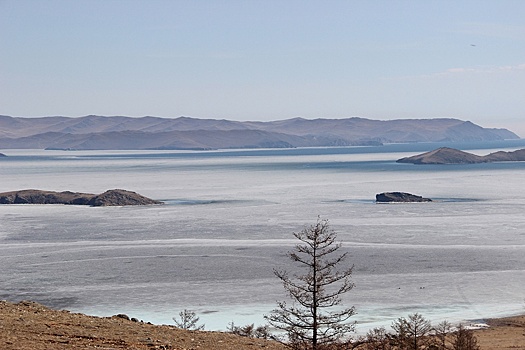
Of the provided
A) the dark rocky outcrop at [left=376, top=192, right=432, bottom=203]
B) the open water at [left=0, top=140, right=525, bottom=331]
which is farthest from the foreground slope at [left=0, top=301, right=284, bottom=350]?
the dark rocky outcrop at [left=376, top=192, right=432, bottom=203]

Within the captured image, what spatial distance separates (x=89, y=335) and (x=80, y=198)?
5100 cm

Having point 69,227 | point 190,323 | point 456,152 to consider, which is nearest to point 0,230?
point 69,227

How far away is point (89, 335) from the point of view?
34.4 feet

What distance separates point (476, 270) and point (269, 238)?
11550 mm

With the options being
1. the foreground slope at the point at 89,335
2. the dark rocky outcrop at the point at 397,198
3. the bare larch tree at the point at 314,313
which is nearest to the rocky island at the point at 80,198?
the dark rocky outcrop at the point at 397,198

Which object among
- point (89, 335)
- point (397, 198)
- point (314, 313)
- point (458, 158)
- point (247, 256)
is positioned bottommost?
point (247, 256)

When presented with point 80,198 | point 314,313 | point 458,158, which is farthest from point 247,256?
point 458,158

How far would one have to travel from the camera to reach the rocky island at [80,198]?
5784cm

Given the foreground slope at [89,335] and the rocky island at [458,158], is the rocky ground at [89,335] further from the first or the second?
the rocky island at [458,158]

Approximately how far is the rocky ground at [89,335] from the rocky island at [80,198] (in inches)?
1790

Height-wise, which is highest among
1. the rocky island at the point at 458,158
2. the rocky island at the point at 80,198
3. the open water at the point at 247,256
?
the rocky island at the point at 458,158

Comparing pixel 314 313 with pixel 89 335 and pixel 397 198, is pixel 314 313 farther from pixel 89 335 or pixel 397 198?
pixel 397 198

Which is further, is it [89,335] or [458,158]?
[458,158]

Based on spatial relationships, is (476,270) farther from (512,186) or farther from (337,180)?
(337,180)
